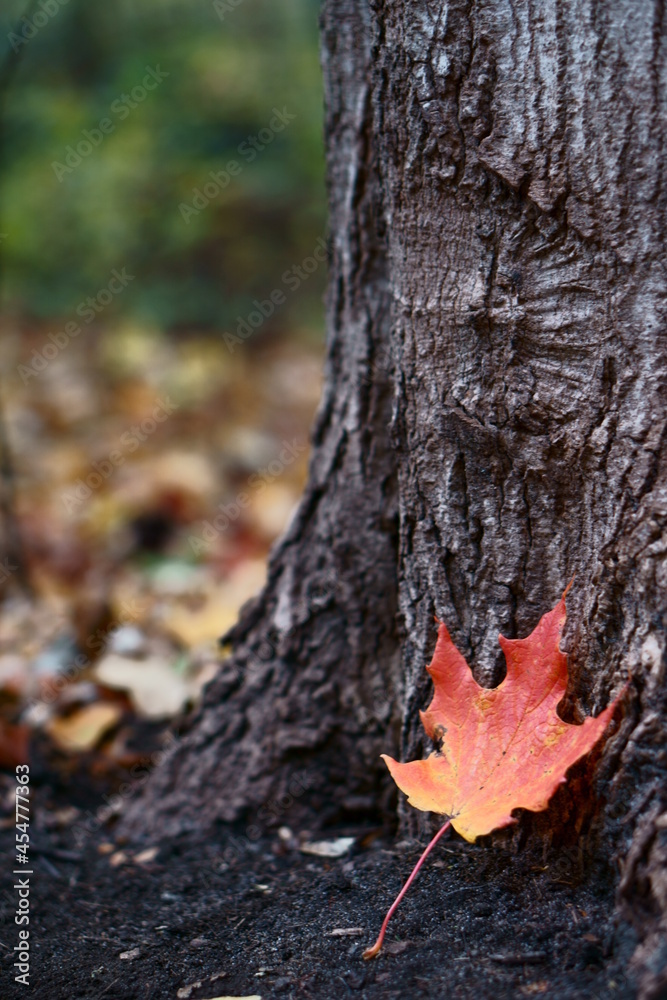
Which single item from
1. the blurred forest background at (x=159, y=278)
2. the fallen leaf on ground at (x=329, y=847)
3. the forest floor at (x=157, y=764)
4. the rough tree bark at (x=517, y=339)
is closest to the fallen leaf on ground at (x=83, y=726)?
the forest floor at (x=157, y=764)

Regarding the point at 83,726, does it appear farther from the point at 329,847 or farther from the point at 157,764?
the point at 329,847

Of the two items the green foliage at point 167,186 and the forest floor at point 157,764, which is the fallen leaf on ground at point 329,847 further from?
the green foliage at point 167,186

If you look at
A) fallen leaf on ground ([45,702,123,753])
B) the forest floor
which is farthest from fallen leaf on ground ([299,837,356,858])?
fallen leaf on ground ([45,702,123,753])

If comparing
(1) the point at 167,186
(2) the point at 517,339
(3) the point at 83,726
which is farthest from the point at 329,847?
(1) the point at 167,186

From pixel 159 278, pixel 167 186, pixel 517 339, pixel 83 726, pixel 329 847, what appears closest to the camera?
pixel 517 339

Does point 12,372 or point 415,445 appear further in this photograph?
point 12,372

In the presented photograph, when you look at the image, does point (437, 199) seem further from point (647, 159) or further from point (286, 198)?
point (286, 198)

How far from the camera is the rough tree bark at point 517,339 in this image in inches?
43.9

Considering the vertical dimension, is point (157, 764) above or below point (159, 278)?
below

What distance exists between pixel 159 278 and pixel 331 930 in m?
4.73

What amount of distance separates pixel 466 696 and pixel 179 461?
292 centimetres

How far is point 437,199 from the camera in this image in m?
1.26

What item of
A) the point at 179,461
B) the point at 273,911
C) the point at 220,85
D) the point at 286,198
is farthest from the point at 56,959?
the point at 220,85

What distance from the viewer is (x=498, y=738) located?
1.25 metres
